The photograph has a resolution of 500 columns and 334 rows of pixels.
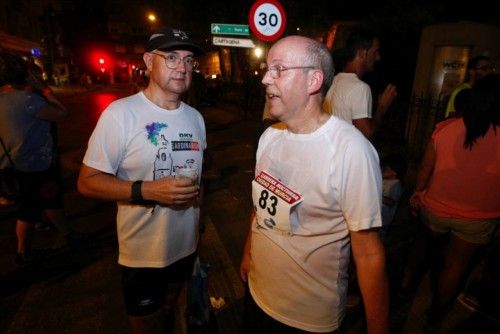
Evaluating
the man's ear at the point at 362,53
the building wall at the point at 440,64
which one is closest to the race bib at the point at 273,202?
the man's ear at the point at 362,53

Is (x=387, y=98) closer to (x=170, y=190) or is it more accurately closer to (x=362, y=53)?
(x=362, y=53)

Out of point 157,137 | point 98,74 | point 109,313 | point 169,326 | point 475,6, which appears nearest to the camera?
point 157,137

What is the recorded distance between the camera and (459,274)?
2764mm

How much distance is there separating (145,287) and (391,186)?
240cm

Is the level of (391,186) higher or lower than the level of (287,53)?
lower

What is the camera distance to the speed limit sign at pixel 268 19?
5824mm

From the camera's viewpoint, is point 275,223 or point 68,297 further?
point 68,297

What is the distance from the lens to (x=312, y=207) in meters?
1.61

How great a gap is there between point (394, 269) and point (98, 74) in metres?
61.5

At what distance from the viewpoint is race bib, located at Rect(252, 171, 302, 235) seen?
1.65 m

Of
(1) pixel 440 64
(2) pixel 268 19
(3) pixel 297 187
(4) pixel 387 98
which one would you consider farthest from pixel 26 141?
(1) pixel 440 64

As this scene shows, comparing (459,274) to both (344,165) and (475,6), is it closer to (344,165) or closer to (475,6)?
(344,165)

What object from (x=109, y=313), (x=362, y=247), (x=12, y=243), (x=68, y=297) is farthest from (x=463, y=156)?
(x=12, y=243)

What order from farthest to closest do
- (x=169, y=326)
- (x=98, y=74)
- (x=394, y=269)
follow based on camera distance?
(x=98, y=74) < (x=394, y=269) < (x=169, y=326)
